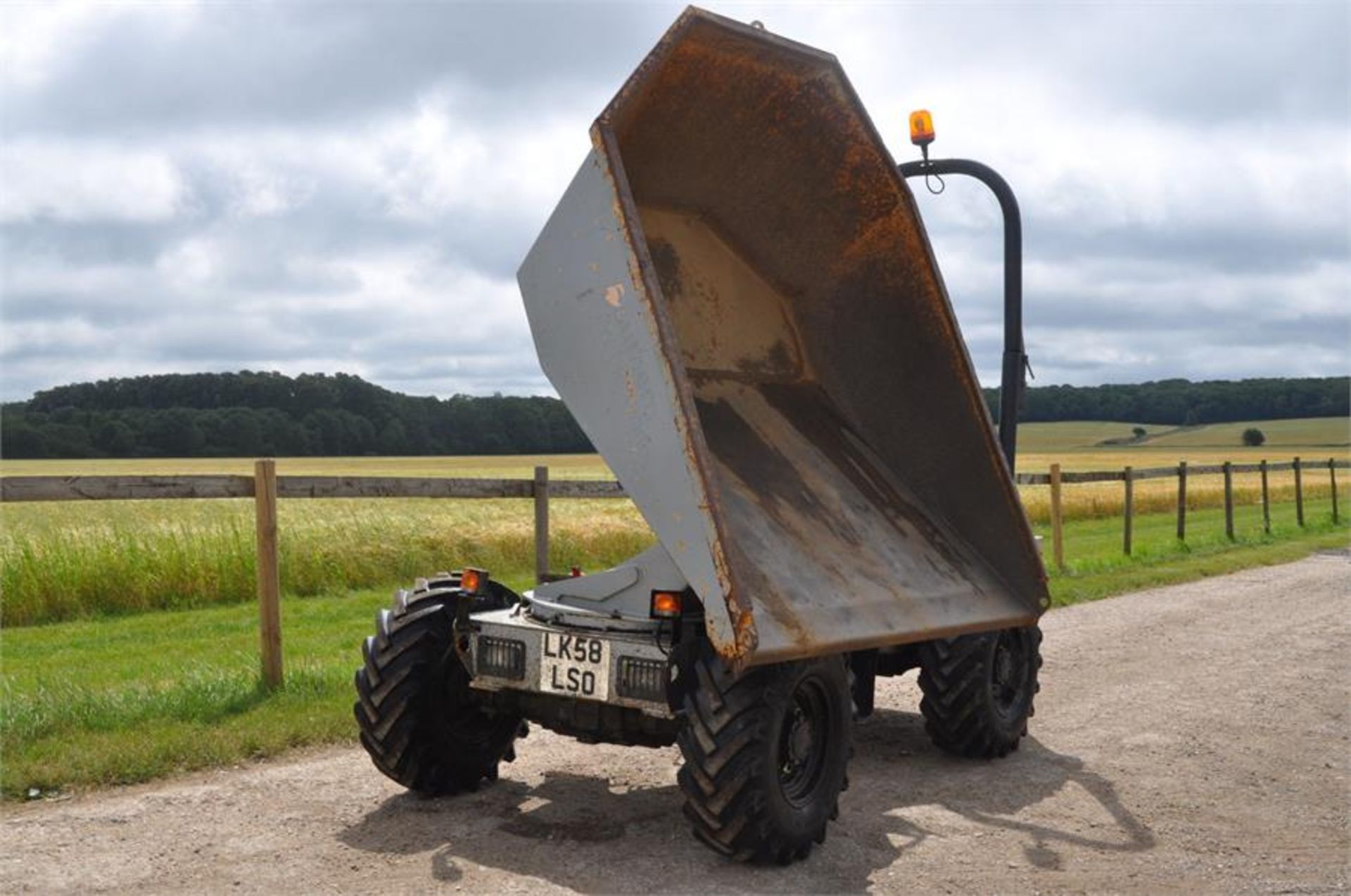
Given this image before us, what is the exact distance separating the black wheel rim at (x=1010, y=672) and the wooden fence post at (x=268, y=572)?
4.25 metres

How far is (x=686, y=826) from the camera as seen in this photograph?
563 cm

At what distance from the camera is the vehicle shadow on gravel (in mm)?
5031

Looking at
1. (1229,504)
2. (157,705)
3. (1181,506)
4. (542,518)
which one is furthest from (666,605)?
(1229,504)

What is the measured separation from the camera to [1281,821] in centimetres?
586

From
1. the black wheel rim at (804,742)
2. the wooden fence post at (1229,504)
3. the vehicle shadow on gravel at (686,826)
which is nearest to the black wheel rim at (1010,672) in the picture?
the vehicle shadow on gravel at (686,826)

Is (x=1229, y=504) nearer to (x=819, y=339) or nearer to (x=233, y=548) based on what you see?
(x=233, y=548)

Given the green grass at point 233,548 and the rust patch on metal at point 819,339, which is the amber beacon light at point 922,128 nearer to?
the rust patch on metal at point 819,339

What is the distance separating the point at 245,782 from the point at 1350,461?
97.3 feet

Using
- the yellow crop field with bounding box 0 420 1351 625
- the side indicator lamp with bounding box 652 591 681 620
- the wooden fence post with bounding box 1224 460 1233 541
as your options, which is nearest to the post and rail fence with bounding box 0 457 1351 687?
the yellow crop field with bounding box 0 420 1351 625

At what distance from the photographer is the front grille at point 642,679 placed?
202 inches

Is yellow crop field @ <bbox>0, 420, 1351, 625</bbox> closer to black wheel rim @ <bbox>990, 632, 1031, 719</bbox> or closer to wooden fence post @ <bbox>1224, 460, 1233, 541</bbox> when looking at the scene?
black wheel rim @ <bbox>990, 632, 1031, 719</bbox>

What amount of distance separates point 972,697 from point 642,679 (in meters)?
2.26

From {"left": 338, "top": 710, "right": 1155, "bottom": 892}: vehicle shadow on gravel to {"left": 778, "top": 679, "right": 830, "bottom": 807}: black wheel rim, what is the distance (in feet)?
0.90

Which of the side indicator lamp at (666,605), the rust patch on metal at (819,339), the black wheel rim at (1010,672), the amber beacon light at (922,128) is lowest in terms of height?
the black wheel rim at (1010,672)
